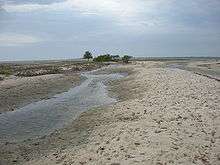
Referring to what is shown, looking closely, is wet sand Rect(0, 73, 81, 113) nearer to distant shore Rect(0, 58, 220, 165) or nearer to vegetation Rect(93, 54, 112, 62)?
distant shore Rect(0, 58, 220, 165)

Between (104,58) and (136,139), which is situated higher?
(136,139)

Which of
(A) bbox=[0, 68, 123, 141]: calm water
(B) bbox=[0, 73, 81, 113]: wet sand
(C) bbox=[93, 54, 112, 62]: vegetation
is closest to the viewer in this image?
(A) bbox=[0, 68, 123, 141]: calm water

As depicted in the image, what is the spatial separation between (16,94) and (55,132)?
58.5 feet

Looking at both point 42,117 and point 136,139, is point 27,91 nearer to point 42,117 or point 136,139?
point 42,117

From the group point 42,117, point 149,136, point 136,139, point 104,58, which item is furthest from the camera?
point 104,58

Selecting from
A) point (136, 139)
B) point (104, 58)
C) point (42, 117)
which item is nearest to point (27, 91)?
point (42, 117)

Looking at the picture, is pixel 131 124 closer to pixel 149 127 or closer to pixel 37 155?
pixel 149 127

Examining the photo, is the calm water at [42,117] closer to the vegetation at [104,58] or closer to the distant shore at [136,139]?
the distant shore at [136,139]

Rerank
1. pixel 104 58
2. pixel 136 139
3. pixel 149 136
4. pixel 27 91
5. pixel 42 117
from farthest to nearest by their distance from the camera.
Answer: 1. pixel 104 58
2. pixel 27 91
3. pixel 42 117
4. pixel 149 136
5. pixel 136 139

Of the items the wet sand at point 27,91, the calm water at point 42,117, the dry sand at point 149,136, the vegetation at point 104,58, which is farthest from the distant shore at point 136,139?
the vegetation at point 104,58

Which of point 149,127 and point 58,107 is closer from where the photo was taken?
point 149,127

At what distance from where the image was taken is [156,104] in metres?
24.2

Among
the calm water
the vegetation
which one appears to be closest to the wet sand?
the calm water

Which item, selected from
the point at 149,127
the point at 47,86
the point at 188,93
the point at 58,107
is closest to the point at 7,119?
the point at 58,107
